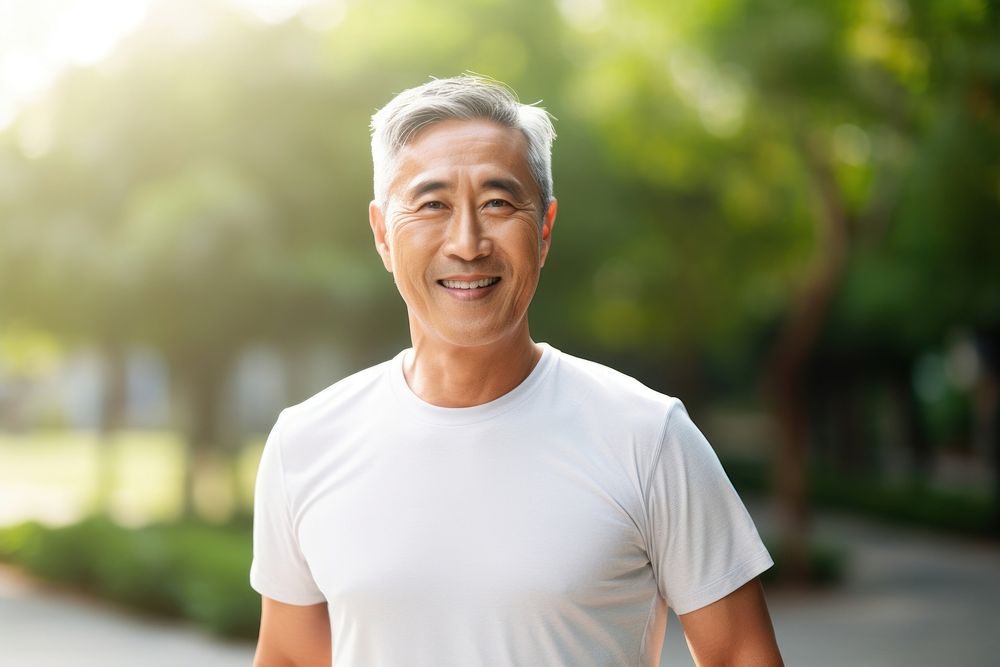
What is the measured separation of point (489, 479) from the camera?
1723mm

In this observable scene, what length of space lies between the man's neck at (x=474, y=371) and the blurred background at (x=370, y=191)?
19.4 feet

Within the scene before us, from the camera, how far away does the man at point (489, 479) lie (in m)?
1.66

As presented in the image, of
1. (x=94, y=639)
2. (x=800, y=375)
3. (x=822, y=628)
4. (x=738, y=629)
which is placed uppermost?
(x=800, y=375)

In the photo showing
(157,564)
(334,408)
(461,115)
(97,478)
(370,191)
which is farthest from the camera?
(97,478)

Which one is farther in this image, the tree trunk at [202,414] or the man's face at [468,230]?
the tree trunk at [202,414]

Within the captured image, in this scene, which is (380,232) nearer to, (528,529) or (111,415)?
(528,529)

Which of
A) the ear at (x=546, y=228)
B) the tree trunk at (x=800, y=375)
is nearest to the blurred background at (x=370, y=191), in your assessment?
the tree trunk at (x=800, y=375)

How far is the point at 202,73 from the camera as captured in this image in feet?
38.0

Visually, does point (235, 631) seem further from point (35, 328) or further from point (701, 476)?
point (701, 476)

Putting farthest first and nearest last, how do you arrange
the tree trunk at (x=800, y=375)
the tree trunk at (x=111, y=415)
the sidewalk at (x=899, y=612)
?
the tree trunk at (x=111, y=415) → the tree trunk at (x=800, y=375) → the sidewalk at (x=899, y=612)

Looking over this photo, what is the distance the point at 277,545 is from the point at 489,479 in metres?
0.41

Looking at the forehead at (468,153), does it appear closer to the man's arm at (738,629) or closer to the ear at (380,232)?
the ear at (380,232)

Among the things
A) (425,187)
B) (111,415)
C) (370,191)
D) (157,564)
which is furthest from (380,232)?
(111,415)

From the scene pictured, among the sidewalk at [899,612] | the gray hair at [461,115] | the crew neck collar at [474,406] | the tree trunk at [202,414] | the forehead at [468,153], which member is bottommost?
the sidewalk at [899,612]
